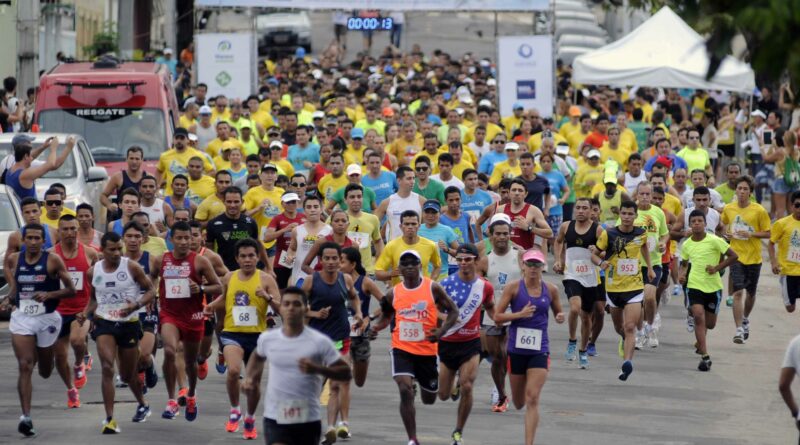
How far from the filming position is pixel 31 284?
46.5ft

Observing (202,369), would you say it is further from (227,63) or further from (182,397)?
(227,63)

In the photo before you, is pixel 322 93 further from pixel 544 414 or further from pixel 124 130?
pixel 544 414

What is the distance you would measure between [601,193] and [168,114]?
661 centimetres

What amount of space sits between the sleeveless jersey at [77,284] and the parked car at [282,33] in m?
42.5

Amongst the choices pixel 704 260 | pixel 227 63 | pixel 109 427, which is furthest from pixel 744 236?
pixel 227 63

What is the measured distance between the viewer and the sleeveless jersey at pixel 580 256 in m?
17.3

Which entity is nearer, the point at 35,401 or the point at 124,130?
the point at 35,401

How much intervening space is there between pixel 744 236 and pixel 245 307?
7650mm

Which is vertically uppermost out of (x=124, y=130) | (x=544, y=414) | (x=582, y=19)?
(x=582, y=19)

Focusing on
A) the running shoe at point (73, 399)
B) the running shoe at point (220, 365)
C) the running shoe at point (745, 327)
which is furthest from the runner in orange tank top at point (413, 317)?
the running shoe at point (745, 327)

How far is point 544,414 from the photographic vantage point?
15156mm

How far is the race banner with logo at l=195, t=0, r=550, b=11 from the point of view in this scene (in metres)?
32.4

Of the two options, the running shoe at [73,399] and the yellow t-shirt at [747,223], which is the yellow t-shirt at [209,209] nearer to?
the running shoe at [73,399]

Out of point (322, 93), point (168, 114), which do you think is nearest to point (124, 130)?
point (168, 114)
